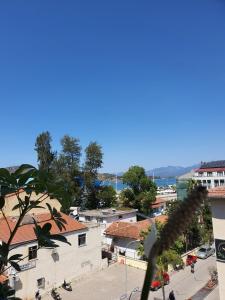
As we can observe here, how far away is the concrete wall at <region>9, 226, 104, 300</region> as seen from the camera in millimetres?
25953

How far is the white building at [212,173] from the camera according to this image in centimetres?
8631

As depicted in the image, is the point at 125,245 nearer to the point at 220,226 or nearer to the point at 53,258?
the point at 53,258

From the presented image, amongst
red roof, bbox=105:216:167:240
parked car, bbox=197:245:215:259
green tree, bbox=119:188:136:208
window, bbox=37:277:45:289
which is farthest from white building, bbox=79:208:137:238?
window, bbox=37:277:45:289

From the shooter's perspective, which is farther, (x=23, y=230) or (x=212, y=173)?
(x=212, y=173)

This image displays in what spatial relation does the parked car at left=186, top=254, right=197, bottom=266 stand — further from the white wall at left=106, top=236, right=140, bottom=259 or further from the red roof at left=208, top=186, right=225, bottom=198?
the red roof at left=208, top=186, right=225, bottom=198

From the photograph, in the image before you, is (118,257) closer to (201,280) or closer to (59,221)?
(201,280)

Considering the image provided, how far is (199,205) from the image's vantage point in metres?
1.11

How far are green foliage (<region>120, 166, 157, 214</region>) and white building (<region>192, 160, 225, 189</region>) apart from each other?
103 feet

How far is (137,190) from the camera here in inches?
2328

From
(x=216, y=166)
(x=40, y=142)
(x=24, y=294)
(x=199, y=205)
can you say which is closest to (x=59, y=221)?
(x=199, y=205)

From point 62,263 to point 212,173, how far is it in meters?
67.2

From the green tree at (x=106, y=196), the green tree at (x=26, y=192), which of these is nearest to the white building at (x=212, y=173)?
the green tree at (x=106, y=196)

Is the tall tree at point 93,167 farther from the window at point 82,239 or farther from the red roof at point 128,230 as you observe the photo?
the window at point 82,239

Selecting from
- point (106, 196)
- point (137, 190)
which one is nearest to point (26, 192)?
point (137, 190)
